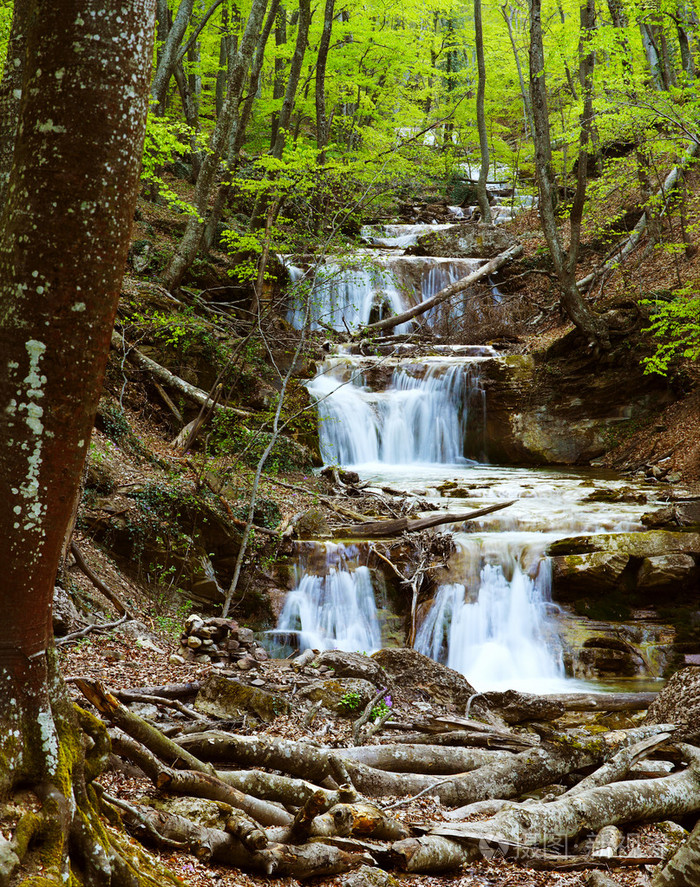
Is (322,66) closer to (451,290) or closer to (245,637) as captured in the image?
(451,290)

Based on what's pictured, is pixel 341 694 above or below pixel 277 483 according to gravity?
below

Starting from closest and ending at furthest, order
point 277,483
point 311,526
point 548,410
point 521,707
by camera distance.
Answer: point 521,707 < point 311,526 < point 277,483 < point 548,410

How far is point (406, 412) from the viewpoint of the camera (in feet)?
52.5

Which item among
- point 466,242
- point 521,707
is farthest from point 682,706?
point 466,242

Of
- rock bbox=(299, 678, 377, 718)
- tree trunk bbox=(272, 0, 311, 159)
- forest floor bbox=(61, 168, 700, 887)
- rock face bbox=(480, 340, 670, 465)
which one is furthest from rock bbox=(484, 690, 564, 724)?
tree trunk bbox=(272, 0, 311, 159)

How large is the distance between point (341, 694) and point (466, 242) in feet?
65.8

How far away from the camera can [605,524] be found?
10055 mm

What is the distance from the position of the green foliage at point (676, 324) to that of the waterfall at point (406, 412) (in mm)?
4184

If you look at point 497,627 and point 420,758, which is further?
point 497,627

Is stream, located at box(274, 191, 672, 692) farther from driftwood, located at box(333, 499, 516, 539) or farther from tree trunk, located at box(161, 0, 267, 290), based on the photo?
tree trunk, located at box(161, 0, 267, 290)

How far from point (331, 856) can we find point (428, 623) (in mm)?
6420

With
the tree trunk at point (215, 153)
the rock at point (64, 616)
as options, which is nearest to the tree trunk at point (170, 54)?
the tree trunk at point (215, 153)

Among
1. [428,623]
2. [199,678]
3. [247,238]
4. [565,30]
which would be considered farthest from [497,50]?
[199,678]

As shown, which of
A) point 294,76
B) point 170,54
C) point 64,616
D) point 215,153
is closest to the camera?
point 64,616
